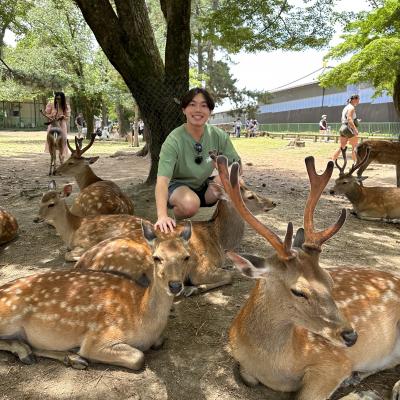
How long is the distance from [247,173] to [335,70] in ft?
17.6

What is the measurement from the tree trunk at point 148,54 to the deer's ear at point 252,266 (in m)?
4.74

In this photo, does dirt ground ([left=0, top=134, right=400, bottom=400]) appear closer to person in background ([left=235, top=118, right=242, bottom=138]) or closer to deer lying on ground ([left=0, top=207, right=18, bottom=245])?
deer lying on ground ([left=0, top=207, right=18, bottom=245])

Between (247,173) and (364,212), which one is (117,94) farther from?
(364,212)

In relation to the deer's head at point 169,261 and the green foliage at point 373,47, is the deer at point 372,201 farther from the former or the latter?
the green foliage at point 373,47

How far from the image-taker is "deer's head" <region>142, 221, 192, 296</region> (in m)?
2.49

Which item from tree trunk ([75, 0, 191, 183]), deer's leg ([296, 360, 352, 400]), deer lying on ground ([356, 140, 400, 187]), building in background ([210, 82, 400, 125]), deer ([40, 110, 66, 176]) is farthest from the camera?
building in background ([210, 82, 400, 125])

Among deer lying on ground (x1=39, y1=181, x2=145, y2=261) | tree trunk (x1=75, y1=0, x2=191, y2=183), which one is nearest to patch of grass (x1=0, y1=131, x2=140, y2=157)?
tree trunk (x1=75, y1=0, x2=191, y2=183)

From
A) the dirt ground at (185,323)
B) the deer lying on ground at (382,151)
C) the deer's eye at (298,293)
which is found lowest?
the dirt ground at (185,323)

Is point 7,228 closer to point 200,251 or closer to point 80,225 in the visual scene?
point 80,225

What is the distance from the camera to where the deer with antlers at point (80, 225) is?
418 centimetres

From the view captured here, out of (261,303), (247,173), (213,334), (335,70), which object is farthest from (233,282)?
(335,70)

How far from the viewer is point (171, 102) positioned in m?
6.62

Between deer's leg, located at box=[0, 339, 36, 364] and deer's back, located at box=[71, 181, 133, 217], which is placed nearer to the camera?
deer's leg, located at box=[0, 339, 36, 364]

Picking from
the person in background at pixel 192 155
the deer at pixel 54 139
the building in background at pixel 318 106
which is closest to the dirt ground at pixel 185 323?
the person in background at pixel 192 155
